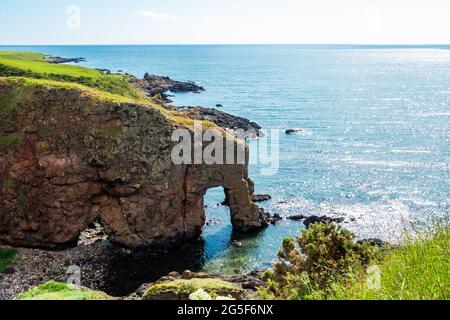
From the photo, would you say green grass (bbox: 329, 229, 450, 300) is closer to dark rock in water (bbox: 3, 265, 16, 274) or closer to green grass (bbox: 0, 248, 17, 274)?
dark rock in water (bbox: 3, 265, 16, 274)

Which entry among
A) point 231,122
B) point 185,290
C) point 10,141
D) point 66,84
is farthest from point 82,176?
point 231,122

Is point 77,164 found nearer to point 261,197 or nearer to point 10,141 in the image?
point 10,141

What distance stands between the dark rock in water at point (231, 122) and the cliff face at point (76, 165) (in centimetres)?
4820

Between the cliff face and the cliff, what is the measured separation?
88mm

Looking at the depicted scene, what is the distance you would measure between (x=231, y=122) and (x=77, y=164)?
2348 inches

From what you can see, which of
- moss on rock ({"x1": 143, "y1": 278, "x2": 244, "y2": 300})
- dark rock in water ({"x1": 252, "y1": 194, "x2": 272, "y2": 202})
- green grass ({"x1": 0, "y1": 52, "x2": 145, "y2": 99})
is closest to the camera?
moss on rock ({"x1": 143, "y1": 278, "x2": 244, "y2": 300})

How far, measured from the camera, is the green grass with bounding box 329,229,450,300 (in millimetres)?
9859

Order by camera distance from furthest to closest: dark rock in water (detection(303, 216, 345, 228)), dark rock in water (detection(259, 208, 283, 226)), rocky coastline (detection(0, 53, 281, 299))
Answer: dark rock in water (detection(259, 208, 283, 226)) → dark rock in water (detection(303, 216, 345, 228)) → rocky coastline (detection(0, 53, 281, 299))

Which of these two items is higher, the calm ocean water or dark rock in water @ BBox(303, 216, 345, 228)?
the calm ocean water

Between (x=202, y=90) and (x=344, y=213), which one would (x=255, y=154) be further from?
(x=202, y=90)

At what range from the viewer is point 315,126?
4144 inches

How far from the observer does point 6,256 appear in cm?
4319

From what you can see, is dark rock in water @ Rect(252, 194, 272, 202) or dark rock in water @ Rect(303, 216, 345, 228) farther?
dark rock in water @ Rect(252, 194, 272, 202)

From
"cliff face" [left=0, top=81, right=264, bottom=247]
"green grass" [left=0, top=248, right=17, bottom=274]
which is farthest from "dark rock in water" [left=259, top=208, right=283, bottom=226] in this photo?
"green grass" [left=0, top=248, right=17, bottom=274]
